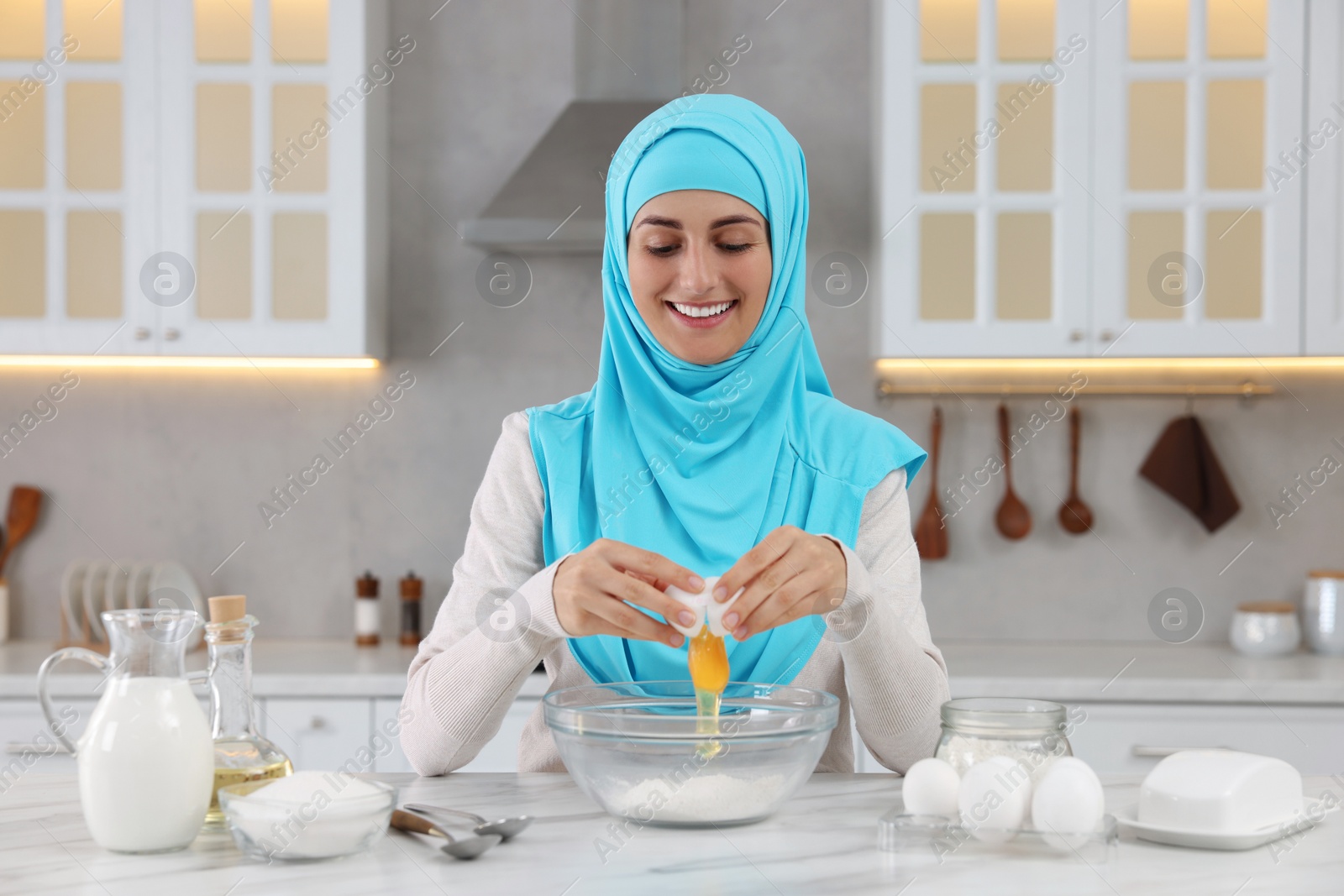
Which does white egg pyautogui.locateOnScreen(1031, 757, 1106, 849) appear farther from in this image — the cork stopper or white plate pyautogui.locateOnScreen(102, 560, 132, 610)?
white plate pyautogui.locateOnScreen(102, 560, 132, 610)

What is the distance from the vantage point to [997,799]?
0.89 metres

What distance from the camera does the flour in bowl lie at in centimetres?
94

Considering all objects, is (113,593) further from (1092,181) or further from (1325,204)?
(1325,204)

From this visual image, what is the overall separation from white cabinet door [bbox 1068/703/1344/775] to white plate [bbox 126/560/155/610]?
7.17 feet

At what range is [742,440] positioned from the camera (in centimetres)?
146

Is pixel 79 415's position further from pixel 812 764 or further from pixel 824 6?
pixel 812 764

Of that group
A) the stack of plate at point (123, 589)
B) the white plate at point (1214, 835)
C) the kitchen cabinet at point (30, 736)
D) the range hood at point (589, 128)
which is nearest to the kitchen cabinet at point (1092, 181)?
the range hood at point (589, 128)

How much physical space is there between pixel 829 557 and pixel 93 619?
230 cm

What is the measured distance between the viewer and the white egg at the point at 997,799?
886 millimetres

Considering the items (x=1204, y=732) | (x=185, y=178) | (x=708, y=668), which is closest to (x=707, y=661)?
(x=708, y=668)

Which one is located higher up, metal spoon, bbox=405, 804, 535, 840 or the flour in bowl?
the flour in bowl

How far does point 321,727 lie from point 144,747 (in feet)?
5.21

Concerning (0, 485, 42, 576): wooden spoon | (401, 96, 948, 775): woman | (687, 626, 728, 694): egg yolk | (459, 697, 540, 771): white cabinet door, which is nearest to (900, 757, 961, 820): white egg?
(687, 626, 728, 694): egg yolk

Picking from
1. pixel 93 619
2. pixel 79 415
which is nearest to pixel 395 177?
pixel 79 415
